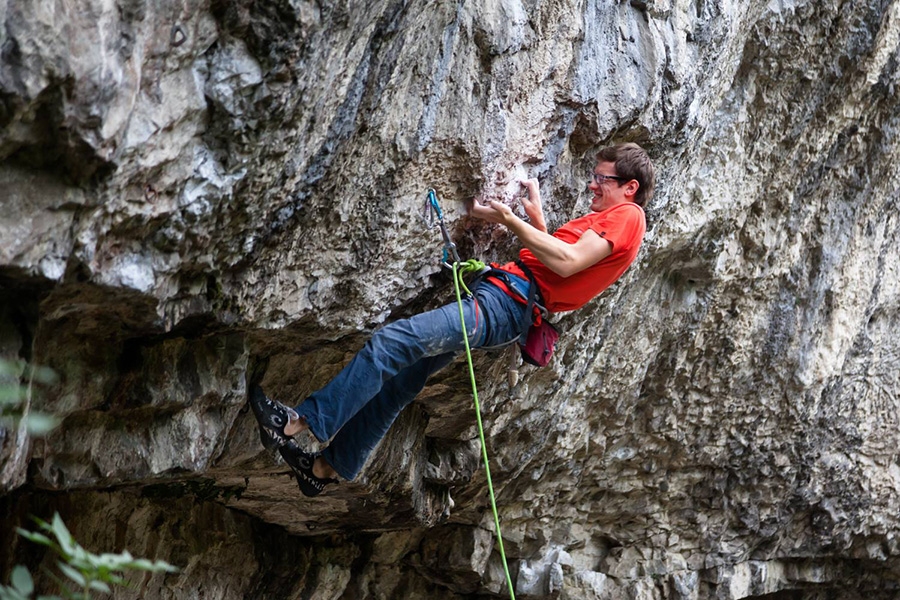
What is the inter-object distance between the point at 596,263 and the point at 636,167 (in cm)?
49

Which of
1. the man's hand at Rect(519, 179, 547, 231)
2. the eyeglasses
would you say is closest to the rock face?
the man's hand at Rect(519, 179, 547, 231)

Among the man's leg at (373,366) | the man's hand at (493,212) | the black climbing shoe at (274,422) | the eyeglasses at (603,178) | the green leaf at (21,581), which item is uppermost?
the green leaf at (21,581)

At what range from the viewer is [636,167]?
4.41 meters

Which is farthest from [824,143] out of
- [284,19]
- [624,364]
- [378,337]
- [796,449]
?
[284,19]

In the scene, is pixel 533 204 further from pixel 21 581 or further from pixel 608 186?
pixel 21 581

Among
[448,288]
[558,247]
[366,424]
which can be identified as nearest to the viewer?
[558,247]

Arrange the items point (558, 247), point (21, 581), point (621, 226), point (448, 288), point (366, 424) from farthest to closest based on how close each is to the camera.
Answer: point (448, 288) → point (366, 424) → point (621, 226) → point (558, 247) → point (21, 581)

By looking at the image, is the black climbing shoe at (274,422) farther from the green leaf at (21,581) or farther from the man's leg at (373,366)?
the green leaf at (21,581)

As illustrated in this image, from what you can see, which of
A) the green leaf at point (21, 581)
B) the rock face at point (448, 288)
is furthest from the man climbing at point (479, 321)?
the green leaf at point (21, 581)

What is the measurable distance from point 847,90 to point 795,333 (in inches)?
69.8

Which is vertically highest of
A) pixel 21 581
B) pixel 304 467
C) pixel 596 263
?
pixel 21 581

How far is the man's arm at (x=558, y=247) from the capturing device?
4078 millimetres

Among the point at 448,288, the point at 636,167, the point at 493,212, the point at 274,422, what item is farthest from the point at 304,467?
the point at 636,167

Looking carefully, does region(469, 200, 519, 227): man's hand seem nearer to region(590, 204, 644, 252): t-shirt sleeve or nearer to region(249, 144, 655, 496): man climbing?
region(249, 144, 655, 496): man climbing
